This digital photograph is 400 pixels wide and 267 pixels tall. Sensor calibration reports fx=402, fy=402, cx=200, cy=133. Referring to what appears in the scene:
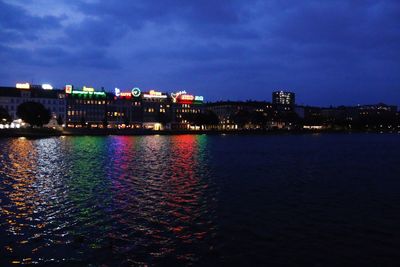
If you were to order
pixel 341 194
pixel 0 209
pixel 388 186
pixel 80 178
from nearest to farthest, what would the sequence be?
pixel 0 209 < pixel 341 194 < pixel 388 186 < pixel 80 178

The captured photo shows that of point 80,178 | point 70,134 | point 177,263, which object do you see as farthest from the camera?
point 70,134

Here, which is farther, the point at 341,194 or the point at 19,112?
the point at 19,112

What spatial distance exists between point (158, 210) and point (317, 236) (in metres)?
10.7

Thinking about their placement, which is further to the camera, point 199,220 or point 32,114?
point 32,114

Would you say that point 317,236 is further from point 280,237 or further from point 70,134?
point 70,134

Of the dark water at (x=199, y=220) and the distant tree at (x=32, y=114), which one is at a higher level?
the distant tree at (x=32, y=114)

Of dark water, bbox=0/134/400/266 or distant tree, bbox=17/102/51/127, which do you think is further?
distant tree, bbox=17/102/51/127

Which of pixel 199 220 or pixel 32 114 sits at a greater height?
pixel 32 114

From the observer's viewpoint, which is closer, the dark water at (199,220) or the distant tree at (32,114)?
the dark water at (199,220)

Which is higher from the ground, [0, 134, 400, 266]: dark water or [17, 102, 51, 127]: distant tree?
[17, 102, 51, 127]: distant tree

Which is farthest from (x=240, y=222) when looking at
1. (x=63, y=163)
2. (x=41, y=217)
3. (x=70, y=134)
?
(x=70, y=134)

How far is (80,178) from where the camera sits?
41875 mm

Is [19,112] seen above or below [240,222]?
above

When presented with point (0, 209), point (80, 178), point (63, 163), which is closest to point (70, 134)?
point (63, 163)
